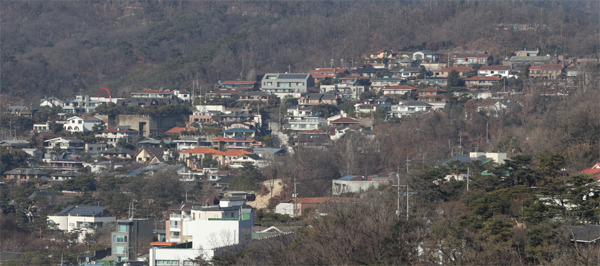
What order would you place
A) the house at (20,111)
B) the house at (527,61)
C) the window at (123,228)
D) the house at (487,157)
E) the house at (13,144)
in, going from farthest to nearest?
the house at (527,61) < the house at (20,111) < the house at (13,144) < the house at (487,157) < the window at (123,228)

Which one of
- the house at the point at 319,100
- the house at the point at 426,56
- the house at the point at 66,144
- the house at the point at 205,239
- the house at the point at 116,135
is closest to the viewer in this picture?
the house at the point at 205,239

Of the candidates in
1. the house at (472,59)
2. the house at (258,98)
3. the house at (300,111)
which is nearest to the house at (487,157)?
the house at (300,111)

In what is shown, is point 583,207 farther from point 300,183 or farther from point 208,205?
point 300,183

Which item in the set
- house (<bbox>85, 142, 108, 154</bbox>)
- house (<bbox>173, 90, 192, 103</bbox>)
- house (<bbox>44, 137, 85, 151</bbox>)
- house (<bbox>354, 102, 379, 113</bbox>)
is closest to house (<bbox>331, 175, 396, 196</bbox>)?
house (<bbox>354, 102, 379, 113</bbox>)

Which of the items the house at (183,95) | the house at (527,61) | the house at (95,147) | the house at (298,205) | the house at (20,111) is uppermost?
the house at (527,61)

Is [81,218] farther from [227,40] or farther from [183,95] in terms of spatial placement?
[227,40]

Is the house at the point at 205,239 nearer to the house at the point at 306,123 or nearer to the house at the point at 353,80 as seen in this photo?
the house at the point at 306,123

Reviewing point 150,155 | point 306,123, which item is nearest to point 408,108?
point 306,123
